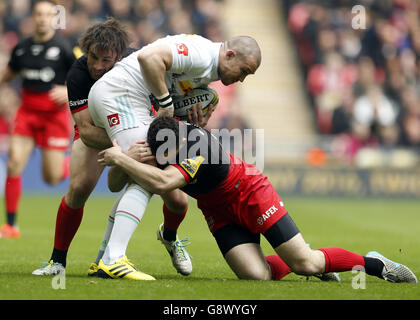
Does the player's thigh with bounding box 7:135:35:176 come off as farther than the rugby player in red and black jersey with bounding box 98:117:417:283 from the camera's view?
Yes

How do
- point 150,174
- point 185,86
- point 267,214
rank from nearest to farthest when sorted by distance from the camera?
point 150,174 < point 267,214 < point 185,86

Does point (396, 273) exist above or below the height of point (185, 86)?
below

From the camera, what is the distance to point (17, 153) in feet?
31.8

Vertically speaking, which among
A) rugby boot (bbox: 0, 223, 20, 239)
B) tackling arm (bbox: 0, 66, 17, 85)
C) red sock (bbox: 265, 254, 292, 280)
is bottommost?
rugby boot (bbox: 0, 223, 20, 239)

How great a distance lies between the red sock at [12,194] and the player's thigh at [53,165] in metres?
0.42

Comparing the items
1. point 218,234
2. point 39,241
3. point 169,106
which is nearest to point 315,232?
point 39,241

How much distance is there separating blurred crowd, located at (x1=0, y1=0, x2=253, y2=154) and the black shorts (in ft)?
35.6

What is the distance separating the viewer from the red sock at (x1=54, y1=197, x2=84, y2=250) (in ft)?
20.5

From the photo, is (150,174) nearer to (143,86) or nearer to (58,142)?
(143,86)

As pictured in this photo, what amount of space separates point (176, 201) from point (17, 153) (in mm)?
4138

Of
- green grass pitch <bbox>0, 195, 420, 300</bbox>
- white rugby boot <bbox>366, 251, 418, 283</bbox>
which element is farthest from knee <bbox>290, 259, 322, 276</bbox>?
white rugby boot <bbox>366, 251, 418, 283</bbox>

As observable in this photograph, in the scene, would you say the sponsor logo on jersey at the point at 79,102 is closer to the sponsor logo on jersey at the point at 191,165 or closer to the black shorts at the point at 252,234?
A: the sponsor logo on jersey at the point at 191,165

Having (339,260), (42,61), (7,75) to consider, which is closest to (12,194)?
(7,75)

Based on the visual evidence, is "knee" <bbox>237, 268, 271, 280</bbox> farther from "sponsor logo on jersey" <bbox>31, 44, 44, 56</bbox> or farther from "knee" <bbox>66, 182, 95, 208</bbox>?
"sponsor logo on jersey" <bbox>31, 44, 44, 56</bbox>
